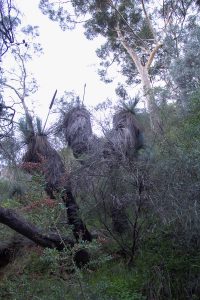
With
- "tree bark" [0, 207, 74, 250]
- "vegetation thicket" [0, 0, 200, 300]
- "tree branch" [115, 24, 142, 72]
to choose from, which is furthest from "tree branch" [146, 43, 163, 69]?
"tree bark" [0, 207, 74, 250]

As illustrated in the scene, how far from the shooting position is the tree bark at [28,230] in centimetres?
759

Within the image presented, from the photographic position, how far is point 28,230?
797cm

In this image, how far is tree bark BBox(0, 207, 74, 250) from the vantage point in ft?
24.9

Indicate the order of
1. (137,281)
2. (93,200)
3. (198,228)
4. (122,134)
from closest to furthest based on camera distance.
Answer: (198,228), (137,281), (93,200), (122,134)

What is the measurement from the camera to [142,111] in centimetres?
1154

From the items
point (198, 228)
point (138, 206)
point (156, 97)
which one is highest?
point (156, 97)

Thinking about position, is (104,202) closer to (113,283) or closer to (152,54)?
(113,283)

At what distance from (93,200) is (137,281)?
188cm

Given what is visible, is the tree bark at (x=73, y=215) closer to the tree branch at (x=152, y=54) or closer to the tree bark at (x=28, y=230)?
the tree bark at (x=28, y=230)

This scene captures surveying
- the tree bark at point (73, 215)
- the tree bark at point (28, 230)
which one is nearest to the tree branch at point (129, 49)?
the tree bark at point (73, 215)

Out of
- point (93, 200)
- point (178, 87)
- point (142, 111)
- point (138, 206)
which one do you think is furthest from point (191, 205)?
point (178, 87)

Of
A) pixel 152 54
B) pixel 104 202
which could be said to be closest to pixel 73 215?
pixel 104 202

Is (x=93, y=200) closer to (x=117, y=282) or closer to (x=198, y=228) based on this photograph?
(x=117, y=282)

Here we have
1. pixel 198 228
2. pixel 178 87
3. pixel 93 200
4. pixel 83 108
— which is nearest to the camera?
pixel 198 228
